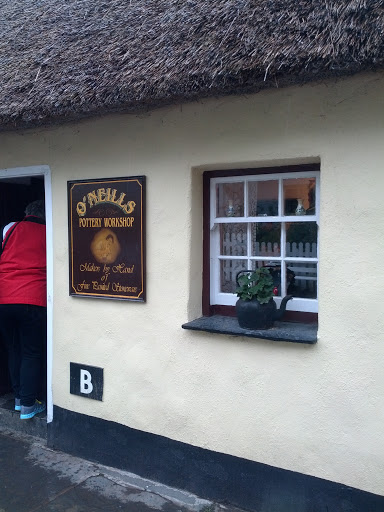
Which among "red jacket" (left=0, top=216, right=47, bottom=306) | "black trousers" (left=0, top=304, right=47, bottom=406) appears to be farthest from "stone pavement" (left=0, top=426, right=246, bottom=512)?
"red jacket" (left=0, top=216, right=47, bottom=306)

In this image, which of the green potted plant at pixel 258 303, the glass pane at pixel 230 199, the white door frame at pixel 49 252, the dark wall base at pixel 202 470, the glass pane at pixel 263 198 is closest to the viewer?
the dark wall base at pixel 202 470

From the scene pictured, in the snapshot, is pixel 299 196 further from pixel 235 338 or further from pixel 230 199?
pixel 235 338

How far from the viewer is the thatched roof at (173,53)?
299 centimetres

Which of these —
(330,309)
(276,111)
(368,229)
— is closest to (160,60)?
(276,111)

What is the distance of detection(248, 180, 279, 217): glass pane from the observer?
12.6 ft

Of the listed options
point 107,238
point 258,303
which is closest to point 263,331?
point 258,303

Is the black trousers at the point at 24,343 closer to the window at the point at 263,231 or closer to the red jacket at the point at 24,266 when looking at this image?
the red jacket at the point at 24,266

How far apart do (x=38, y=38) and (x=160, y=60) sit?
203cm

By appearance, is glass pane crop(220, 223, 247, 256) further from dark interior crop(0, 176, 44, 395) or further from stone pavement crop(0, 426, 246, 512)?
dark interior crop(0, 176, 44, 395)

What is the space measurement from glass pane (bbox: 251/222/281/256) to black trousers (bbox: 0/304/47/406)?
90.8 inches

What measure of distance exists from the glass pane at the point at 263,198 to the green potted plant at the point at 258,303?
1.58 ft

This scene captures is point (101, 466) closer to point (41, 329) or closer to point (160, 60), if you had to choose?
point (41, 329)

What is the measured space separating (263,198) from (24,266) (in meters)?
2.45

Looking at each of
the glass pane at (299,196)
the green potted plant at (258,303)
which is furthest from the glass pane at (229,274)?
the glass pane at (299,196)
